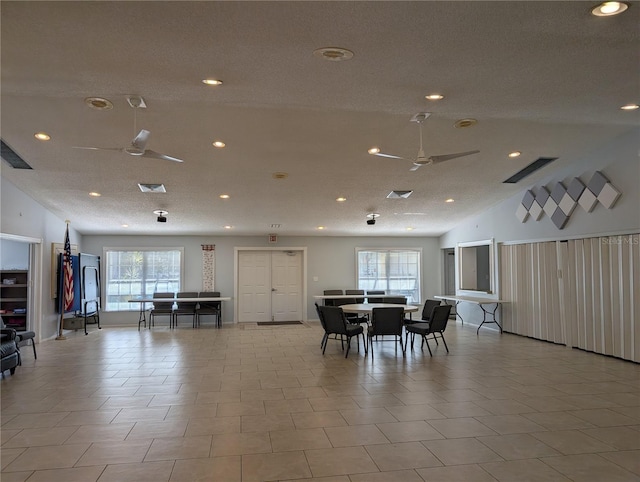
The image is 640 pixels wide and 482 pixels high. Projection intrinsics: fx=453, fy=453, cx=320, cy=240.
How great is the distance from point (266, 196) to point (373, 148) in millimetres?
2818

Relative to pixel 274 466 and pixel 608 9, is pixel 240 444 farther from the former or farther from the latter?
pixel 608 9

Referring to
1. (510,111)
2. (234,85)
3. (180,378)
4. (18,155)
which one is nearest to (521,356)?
(510,111)

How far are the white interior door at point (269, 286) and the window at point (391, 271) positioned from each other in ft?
6.09

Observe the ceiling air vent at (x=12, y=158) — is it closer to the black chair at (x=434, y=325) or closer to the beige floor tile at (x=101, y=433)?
the beige floor tile at (x=101, y=433)

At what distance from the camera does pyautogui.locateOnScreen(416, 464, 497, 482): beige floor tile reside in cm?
303

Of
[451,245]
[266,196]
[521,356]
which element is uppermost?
[266,196]

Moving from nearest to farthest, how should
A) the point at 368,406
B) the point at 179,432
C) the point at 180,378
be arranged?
the point at 179,432 → the point at 368,406 → the point at 180,378

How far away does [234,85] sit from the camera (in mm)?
4176

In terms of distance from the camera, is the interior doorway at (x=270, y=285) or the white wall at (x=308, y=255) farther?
the interior doorway at (x=270, y=285)

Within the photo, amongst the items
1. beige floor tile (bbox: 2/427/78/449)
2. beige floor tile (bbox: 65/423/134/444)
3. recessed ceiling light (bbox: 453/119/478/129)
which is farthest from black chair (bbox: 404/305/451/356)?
beige floor tile (bbox: 2/427/78/449)

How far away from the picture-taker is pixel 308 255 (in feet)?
41.2

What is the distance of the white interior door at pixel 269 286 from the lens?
12.3 meters

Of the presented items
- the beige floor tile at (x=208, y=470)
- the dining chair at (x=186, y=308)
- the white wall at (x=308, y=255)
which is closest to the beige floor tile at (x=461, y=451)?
the beige floor tile at (x=208, y=470)

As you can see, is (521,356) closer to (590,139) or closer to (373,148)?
(590,139)
